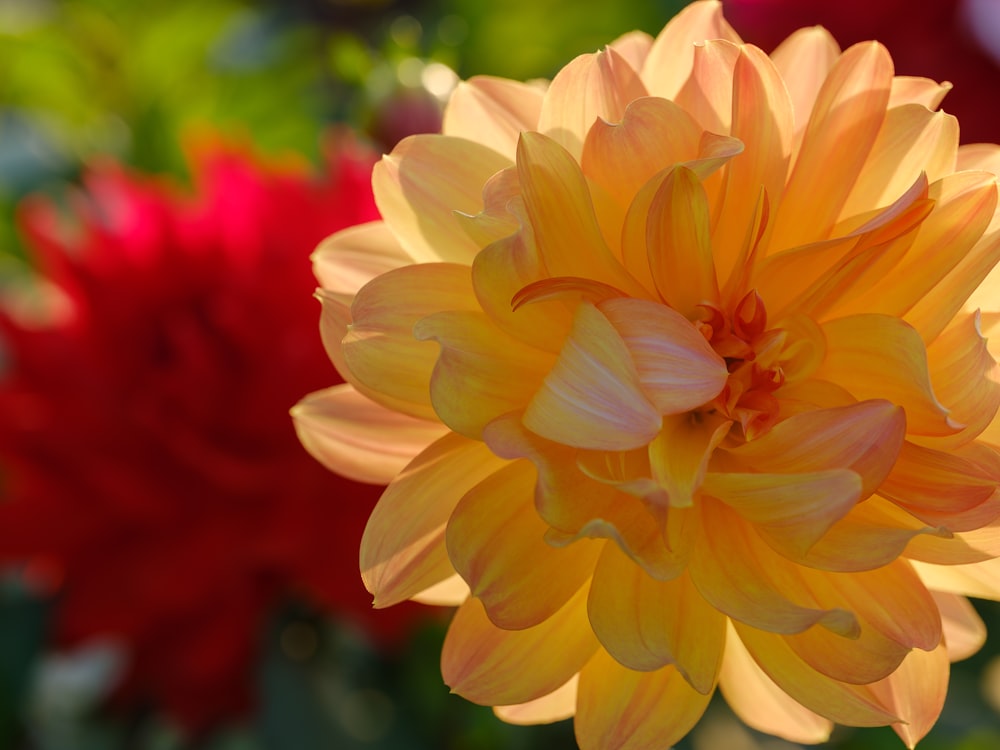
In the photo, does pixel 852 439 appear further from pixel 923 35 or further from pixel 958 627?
pixel 923 35

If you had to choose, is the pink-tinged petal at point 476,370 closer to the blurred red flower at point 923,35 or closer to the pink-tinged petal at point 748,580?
the pink-tinged petal at point 748,580

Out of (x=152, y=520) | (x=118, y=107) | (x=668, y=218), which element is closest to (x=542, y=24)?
(x=118, y=107)

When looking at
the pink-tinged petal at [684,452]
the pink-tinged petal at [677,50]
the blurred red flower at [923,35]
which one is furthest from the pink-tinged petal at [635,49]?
the blurred red flower at [923,35]

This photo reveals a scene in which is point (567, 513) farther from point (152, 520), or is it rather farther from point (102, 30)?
point (102, 30)

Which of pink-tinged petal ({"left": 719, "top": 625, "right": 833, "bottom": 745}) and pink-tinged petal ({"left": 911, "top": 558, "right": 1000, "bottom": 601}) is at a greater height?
pink-tinged petal ({"left": 911, "top": 558, "right": 1000, "bottom": 601})

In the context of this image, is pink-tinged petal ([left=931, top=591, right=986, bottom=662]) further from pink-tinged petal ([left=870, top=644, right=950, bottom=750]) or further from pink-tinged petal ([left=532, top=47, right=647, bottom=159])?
pink-tinged petal ([left=532, top=47, right=647, bottom=159])

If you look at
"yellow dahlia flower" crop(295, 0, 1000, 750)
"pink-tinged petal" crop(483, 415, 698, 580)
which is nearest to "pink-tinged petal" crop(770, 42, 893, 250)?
"yellow dahlia flower" crop(295, 0, 1000, 750)
